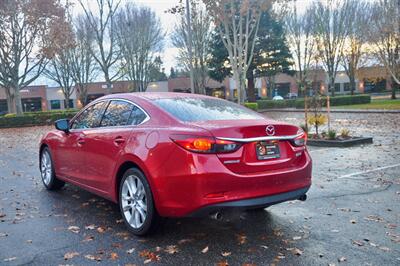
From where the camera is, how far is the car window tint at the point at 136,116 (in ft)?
14.9

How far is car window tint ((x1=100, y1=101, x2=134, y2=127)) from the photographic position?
4844 mm

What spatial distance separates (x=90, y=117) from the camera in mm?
5637

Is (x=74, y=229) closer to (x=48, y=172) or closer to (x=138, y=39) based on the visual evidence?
(x=48, y=172)

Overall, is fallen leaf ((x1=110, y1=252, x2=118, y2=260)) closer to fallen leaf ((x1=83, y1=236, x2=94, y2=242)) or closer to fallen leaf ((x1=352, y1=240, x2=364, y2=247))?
fallen leaf ((x1=83, y1=236, x2=94, y2=242))

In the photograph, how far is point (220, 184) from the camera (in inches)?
146

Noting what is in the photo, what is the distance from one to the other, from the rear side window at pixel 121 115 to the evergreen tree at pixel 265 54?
30.1 m

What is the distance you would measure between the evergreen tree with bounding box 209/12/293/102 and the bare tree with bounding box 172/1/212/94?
0.97 metres

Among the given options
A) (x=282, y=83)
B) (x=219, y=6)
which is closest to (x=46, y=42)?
(x=219, y=6)

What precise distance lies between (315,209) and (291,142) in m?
1.34

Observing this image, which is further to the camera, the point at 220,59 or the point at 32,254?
the point at 220,59

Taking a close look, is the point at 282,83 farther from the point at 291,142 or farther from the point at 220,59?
the point at 291,142

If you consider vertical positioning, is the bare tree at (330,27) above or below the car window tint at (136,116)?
above

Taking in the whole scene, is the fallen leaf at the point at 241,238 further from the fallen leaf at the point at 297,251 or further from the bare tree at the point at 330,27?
the bare tree at the point at 330,27

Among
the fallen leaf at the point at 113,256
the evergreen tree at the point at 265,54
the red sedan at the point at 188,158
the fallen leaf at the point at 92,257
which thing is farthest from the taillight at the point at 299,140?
the evergreen tree at the point at 265,54
